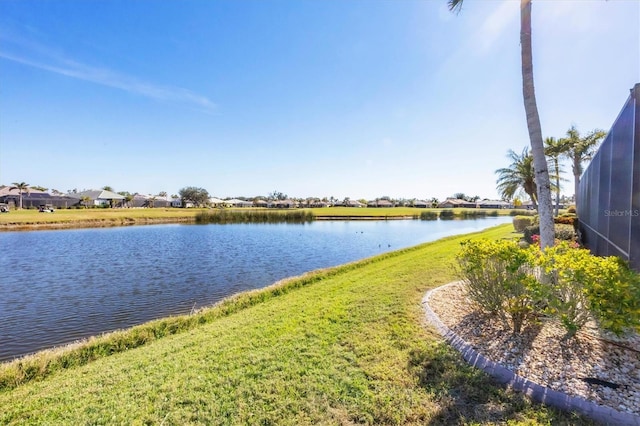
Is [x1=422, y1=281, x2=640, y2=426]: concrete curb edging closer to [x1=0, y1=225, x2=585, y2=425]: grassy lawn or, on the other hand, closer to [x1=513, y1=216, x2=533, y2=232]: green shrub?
[x1=0, y1=225, x2=585, y2=425]: grassy lawn

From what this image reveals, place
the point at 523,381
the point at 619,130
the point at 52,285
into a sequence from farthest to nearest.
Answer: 1. the point at 52,285
2. the point at 619,130
3. the point at 523,381

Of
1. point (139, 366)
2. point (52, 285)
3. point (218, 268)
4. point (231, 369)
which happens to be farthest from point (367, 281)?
point (52, 285)

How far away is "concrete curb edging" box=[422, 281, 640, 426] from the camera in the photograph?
277 cm

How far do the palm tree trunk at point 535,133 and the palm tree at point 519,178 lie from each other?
23410 mm

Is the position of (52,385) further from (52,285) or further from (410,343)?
(52,285)

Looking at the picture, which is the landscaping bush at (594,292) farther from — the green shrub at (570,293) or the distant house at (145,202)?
the distant house at (145,202)

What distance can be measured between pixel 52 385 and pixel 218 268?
1084cm

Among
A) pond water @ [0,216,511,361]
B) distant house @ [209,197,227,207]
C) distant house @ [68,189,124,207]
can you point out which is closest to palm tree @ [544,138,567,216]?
pond water @ [0,216,511,361]

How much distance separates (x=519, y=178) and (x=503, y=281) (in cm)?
2971

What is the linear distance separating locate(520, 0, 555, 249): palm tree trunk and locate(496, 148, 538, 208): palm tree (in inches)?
922

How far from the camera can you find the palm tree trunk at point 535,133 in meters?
5.54

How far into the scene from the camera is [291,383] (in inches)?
148

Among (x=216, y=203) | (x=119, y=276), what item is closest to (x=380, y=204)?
(x=216, y=203)

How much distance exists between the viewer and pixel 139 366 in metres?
4.74
